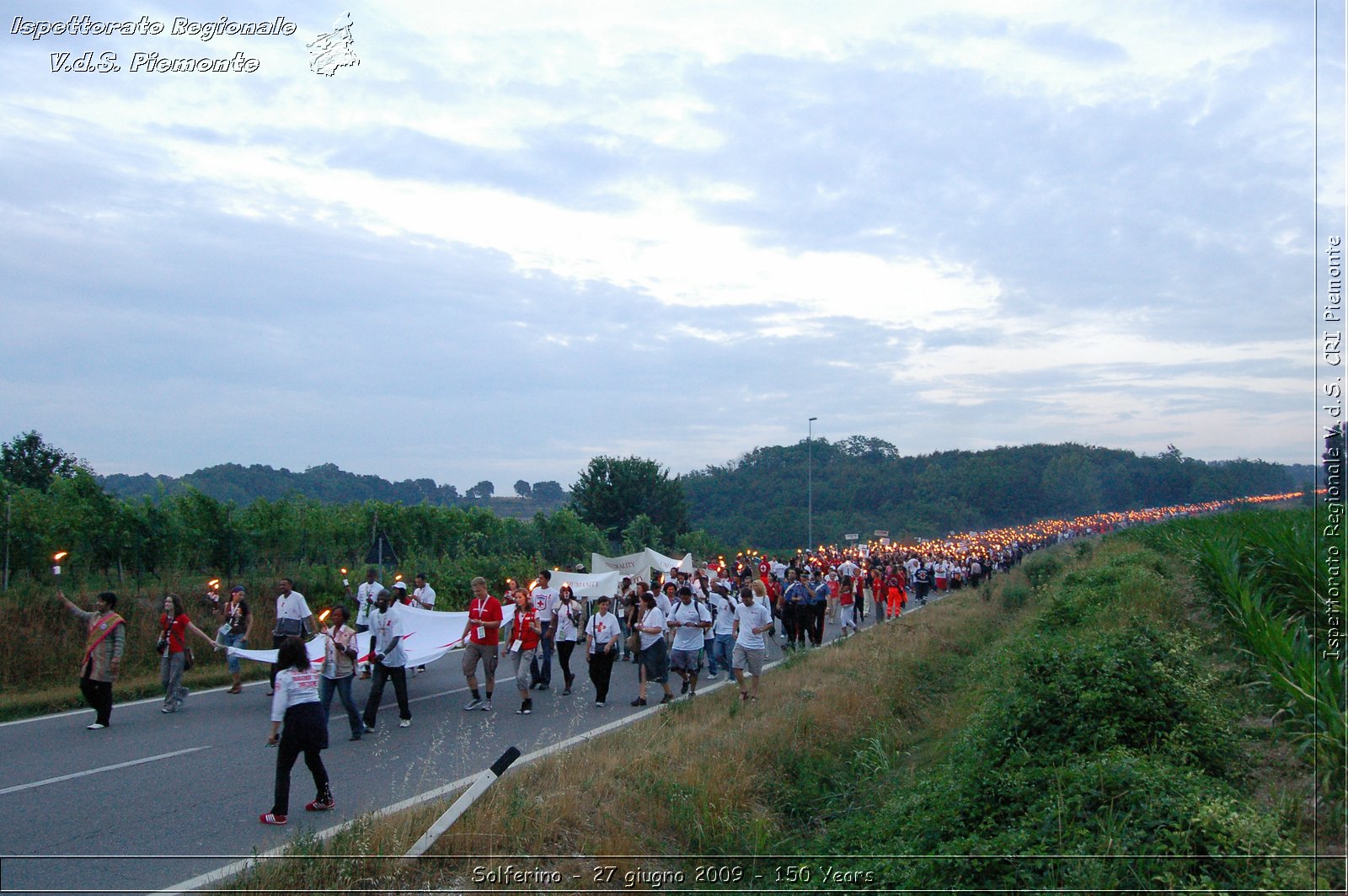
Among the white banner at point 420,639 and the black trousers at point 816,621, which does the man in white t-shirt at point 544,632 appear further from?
the black trousers at point 816,621

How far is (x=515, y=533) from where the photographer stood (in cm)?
4747

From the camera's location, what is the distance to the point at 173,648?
527 inches

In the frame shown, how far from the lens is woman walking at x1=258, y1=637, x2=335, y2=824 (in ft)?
25.2

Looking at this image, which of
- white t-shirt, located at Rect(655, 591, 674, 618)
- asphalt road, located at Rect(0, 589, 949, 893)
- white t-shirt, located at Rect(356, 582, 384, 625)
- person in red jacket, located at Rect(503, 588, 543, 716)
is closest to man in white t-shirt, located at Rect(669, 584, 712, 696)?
white t-shirt, located at Rect(655, 591, 674, 618)

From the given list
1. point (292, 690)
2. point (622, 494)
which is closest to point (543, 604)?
point (292, 690)

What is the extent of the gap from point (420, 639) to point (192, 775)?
5.91 metres

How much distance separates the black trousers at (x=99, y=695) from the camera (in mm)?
11820

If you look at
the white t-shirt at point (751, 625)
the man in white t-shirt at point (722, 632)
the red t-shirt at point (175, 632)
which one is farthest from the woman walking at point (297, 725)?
the man in white t-shirt at point (722, 632)

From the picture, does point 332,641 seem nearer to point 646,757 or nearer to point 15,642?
point 646,757

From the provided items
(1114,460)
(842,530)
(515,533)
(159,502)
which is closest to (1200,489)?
(1114,460)

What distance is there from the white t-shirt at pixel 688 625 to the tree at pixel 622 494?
171 ft

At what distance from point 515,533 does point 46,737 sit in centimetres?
3603

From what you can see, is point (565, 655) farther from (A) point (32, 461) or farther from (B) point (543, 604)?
(A) point (32, 461)

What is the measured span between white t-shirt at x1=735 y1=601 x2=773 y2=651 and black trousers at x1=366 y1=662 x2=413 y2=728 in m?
4.81
